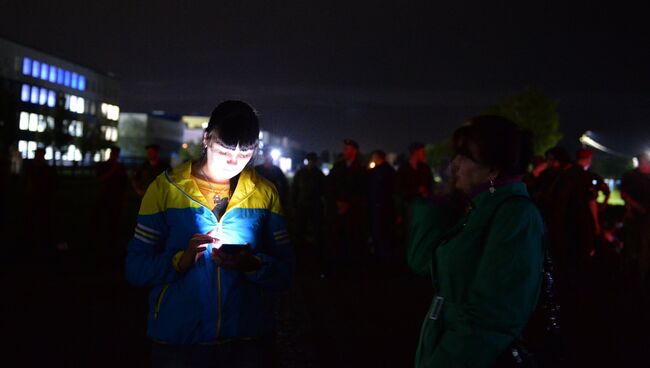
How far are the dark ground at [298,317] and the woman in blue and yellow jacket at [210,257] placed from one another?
10.2 ft

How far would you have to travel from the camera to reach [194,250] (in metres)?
2.80

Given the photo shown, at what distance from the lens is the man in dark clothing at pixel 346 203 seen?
1201 cm

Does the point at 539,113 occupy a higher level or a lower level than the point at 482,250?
higher

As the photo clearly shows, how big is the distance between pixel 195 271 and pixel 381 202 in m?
10.1

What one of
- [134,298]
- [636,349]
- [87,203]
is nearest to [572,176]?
[636,349]

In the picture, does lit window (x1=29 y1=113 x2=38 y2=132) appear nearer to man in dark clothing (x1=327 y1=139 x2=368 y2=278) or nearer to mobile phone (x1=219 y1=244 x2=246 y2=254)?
man in dark clothing (x1=327 y1=139 x2=368 y2=278)

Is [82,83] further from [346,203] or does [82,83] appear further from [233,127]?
[233,127]

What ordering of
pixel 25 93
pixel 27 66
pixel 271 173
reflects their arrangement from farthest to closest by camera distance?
pixel 25 93
pixel 27 66
pixel 271 173

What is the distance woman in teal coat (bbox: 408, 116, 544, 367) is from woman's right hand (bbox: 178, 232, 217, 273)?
2.78ft

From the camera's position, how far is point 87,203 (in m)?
26.0

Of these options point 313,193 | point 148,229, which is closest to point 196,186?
point 148,229

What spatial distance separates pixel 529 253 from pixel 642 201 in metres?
9.41

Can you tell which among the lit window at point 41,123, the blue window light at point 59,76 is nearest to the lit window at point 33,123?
the lit window at point 41,123

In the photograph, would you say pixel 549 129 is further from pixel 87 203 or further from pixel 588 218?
pixel 588 218
